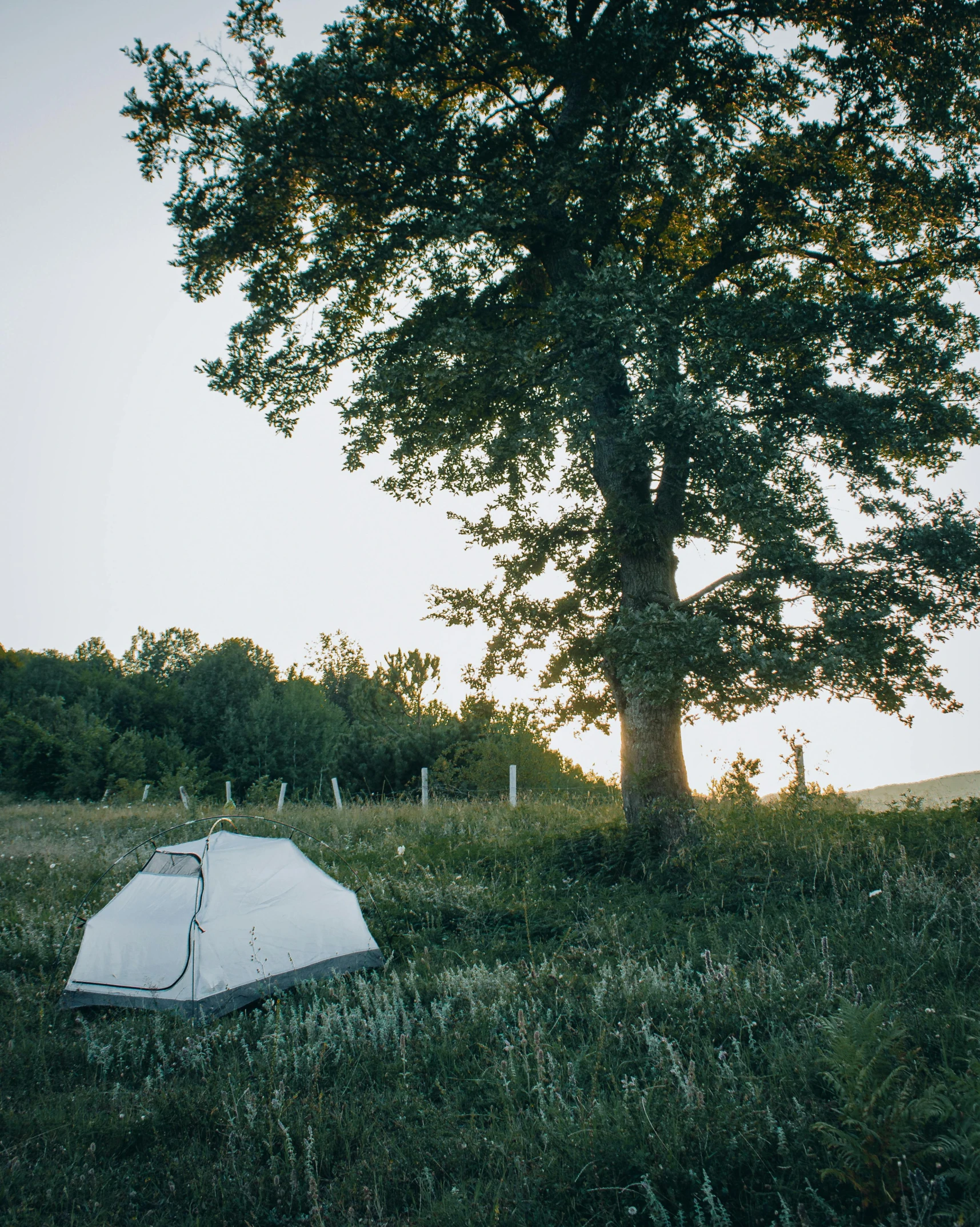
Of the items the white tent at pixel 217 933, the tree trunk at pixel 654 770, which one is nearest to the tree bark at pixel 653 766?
the tree trunk at pixel 654 770

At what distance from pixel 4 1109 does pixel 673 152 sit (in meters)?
12.1

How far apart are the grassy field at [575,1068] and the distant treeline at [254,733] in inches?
223

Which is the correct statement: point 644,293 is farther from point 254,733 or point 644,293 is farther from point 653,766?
point 254,733

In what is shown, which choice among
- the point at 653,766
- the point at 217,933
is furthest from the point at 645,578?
the point at 217,933

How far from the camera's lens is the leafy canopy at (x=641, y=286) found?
9281 mm

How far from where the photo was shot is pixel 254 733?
47062mm

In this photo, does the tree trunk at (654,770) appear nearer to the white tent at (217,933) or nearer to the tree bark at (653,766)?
the tree bark at (653,766)

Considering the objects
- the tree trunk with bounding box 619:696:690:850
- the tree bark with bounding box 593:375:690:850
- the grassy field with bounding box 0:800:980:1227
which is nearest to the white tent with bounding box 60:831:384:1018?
the grassy field with bounding box 0:800:980:1227

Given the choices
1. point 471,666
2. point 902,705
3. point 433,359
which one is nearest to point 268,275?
point 433,359

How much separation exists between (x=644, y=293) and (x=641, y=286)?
0.27 m

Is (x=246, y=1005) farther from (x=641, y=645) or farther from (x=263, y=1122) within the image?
(x=641, y=645)

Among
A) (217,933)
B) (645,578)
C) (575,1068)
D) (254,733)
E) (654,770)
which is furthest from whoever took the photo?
(254,733)

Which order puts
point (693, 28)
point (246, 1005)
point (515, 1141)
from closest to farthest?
point (515, 1141) < point (246, 1005) < point (693, 28)

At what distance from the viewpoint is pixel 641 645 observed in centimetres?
920
